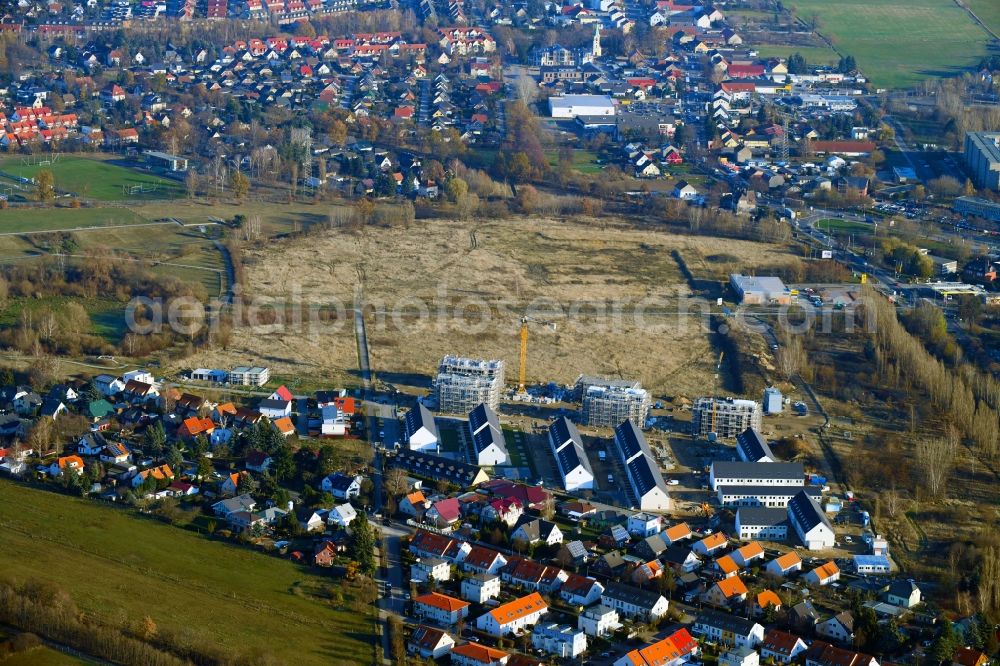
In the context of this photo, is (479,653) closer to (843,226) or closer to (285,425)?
(285,425)

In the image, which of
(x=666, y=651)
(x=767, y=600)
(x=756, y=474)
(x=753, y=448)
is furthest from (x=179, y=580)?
(x=753, y=448)

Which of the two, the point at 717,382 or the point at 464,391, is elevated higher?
the point at 464,391

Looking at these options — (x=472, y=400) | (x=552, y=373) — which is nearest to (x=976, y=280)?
(x=552, y=373)

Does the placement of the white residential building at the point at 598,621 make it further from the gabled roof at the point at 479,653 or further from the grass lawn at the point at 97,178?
the grass lawn at the point at 97,178

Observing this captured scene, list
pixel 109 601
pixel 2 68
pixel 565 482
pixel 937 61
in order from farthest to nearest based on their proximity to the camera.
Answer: pixel 937 61
pixel 2 68
pixel 565 482
pixel 109 601

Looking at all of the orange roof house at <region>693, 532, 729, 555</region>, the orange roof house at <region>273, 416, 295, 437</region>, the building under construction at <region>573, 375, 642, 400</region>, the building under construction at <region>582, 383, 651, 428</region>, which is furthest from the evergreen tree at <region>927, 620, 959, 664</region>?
the orange roof house at <region>273, 416, 295, 437</region>

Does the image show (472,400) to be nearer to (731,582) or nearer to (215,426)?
(215,426)

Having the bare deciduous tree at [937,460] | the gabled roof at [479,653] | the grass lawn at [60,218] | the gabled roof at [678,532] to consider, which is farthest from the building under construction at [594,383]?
the grass lawn at [60,218]
